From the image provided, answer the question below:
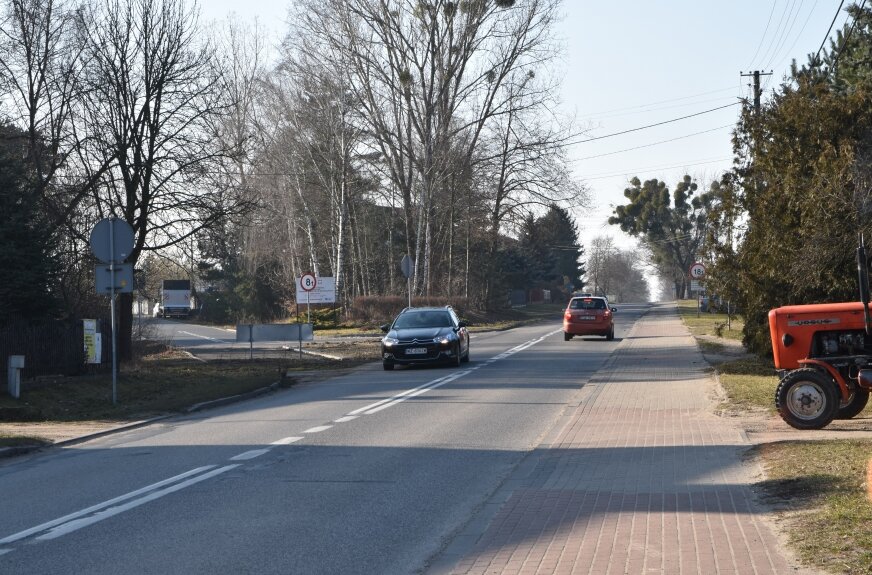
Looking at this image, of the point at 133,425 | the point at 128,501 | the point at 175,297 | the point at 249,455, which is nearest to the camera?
the point at 128,501

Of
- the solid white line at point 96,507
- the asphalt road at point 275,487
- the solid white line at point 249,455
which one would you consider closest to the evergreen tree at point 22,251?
the asphalt road at point 275,487

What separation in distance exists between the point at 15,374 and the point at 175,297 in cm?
6673

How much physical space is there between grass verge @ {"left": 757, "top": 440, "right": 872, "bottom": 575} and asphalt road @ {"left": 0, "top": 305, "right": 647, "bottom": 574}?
2.50 meters

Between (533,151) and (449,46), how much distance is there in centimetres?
681

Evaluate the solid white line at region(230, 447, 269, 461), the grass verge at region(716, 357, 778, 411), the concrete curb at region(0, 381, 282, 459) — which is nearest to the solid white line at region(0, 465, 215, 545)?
the solid white line at region(230, 447, 269, 461)

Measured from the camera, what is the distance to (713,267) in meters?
23.6

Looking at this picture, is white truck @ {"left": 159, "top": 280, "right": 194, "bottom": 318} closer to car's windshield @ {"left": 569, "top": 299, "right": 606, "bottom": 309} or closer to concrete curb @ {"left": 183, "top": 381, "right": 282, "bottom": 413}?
car's windshield @ {"left": 569, "top": 299, "right": 606, "bottom": 309}

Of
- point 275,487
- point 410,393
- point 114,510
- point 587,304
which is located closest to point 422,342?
point 410,393

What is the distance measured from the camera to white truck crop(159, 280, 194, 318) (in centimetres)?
8369

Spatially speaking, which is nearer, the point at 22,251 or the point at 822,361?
the point at 822,361

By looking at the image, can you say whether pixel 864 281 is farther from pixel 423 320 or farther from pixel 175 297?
pixel 175 297

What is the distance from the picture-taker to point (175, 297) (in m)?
84.2

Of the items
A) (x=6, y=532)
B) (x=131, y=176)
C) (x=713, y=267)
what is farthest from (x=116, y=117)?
(x=6, y=532)

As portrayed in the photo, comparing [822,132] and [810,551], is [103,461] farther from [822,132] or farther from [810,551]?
[822,132]
